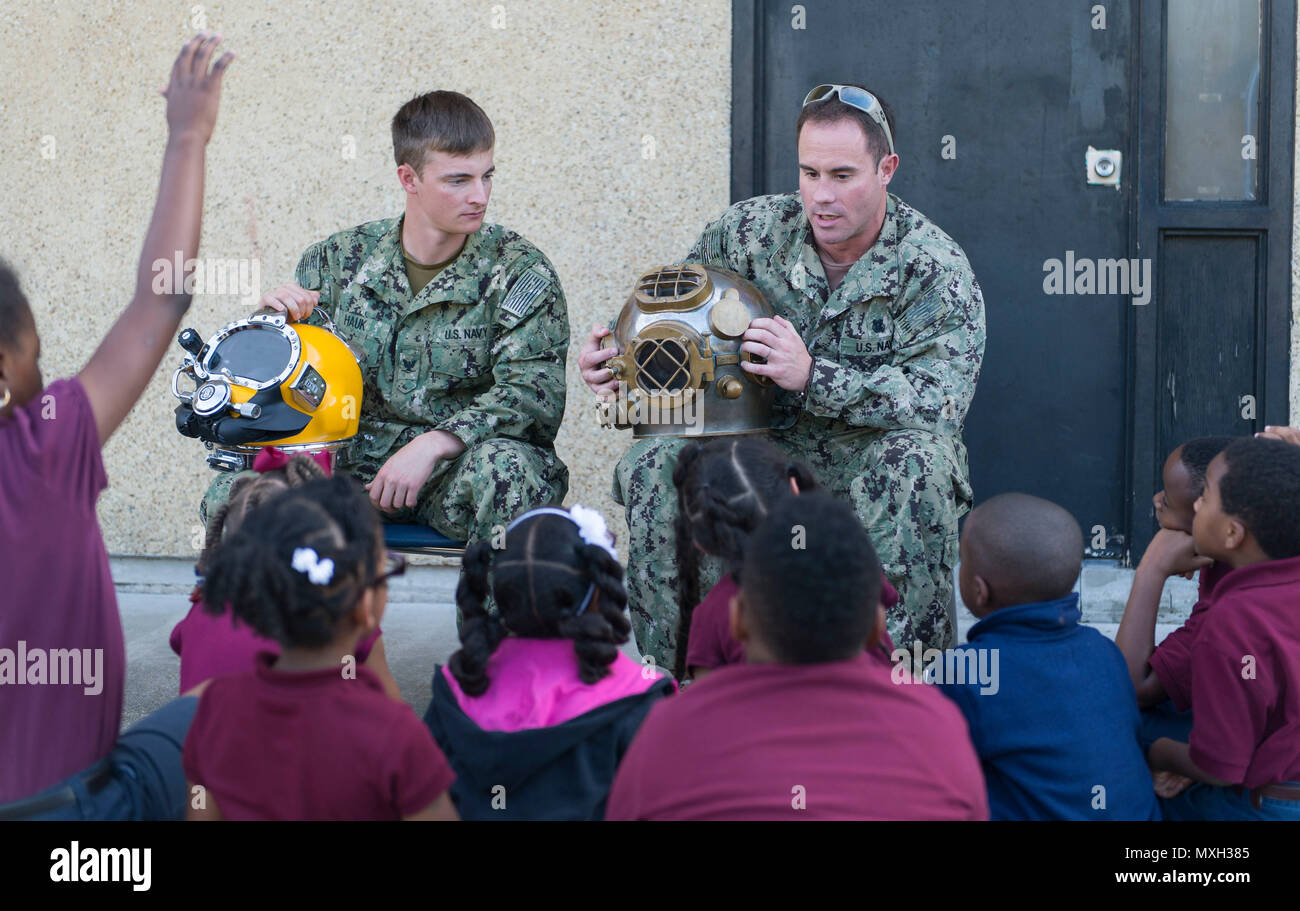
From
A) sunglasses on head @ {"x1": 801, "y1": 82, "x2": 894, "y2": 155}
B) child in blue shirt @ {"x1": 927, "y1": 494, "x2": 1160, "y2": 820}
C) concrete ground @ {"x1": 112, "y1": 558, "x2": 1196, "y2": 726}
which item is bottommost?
concrete ground @ {"x1": 112, "y1": 558, "x2": 1196, "y2": 726}

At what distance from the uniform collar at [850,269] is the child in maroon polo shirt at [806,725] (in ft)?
5.70

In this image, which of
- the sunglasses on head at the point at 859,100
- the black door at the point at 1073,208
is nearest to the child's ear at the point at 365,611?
the sunglasses on head at the point at 859,100

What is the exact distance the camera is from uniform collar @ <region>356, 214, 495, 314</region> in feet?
11.8

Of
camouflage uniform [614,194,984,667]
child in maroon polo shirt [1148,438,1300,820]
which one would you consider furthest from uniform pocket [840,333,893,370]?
child in maroon polo shirt [1148,438,1300,820]

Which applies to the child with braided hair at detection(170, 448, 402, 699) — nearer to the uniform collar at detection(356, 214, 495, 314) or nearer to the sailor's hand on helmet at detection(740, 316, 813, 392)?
the uniform collar at detection(356, 214, 495, 314)

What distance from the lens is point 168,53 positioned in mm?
4742

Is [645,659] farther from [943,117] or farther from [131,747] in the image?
[943,117]

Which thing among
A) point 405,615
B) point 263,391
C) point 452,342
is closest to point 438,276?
point 452,342

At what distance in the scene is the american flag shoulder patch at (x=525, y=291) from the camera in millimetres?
3562

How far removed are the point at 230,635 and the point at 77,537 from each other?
0.46 m

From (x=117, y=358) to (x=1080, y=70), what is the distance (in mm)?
3443

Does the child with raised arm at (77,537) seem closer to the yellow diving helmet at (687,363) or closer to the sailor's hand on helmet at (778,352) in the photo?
the yellow diving helmet at (687,363)

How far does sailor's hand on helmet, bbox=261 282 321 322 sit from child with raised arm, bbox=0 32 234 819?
1090mm
